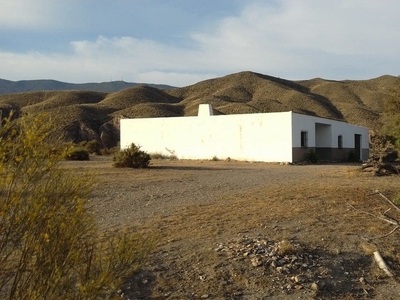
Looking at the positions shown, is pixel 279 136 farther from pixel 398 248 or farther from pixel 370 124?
pixel 370 124

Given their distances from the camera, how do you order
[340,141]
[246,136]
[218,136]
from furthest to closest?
[340,141], [218,136], [246,136]

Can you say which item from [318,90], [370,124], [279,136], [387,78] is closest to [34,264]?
[279,136]

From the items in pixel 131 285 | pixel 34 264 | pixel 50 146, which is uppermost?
pixel 50 146

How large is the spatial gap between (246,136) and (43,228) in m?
29.6

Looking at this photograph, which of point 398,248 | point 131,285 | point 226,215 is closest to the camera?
point 131,285

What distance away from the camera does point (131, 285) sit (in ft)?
21.6

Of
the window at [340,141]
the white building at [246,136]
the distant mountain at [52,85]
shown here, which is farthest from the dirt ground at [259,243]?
the distant mountain at [52,85]

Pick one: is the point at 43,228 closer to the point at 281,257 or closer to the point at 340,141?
the point at 281,257

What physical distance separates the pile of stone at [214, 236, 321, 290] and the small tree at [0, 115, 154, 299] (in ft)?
12.7

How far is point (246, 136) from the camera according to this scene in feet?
107

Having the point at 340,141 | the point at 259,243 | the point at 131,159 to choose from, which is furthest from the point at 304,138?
the point at 259,243

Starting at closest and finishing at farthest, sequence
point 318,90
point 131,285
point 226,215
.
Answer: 1. point 131,285
2. point 226,215
3. point 318,90

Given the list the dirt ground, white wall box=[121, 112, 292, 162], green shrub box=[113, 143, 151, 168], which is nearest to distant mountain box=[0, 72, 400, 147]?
white wall box=[121, 112, 292, 162]

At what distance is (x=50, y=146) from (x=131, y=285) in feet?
11.2
